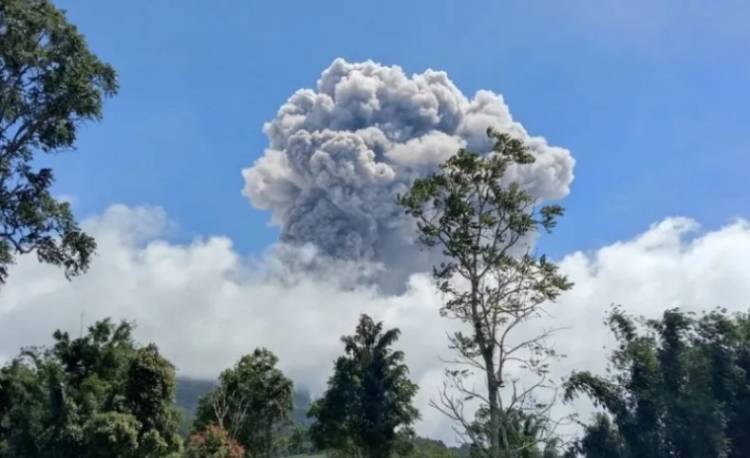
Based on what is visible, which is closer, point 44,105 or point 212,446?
point 44,105

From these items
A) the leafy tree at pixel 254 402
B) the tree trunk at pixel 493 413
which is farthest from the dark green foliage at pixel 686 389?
the tree trunk at pixel 493 413

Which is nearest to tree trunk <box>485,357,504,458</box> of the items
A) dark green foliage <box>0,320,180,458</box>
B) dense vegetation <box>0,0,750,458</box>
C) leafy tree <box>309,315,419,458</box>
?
dense vegetation <box>0,0,750,458</box>

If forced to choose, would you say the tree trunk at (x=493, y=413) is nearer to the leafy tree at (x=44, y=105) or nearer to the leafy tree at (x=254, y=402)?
the leafy tree at (x=44, y=105)

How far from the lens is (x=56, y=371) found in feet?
132

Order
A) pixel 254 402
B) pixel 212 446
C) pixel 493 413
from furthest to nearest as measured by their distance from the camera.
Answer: pixel 254 402 → pixel 212 446 → pixel 493 413

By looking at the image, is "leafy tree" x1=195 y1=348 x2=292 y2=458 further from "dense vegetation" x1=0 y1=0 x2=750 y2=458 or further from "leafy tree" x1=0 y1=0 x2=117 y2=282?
"leafy tree" x1=0 y1=0 x2=117 y2=282

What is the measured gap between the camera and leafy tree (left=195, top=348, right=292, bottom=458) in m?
48.2

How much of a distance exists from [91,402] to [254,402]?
1216 cm

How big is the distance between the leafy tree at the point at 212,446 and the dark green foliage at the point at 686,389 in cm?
3071

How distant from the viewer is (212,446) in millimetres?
39188

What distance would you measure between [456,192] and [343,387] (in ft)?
107

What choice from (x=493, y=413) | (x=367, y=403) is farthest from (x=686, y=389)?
(x=493, y=413)

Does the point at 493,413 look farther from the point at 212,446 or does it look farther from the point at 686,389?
the point at 686,389

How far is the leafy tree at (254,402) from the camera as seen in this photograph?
1898 inches
